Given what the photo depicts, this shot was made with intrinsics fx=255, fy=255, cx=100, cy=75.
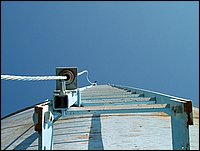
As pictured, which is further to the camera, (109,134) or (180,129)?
(109,134)

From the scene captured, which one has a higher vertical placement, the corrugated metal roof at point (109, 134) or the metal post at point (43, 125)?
the metal post at point (43, 125)

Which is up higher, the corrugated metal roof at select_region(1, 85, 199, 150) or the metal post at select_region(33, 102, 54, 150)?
the metal post at select_region(33, 102, 54, 150)

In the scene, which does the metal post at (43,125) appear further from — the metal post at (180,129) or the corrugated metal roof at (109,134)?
the metal post at (180,129)

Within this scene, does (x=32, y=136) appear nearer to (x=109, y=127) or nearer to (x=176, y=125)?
(x=109, y=127)

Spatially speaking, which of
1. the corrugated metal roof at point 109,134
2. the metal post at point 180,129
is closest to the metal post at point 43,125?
the corrugated metal roof at point 109,134

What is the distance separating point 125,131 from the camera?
172cm

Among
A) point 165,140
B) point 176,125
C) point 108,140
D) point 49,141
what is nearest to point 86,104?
point 108,140

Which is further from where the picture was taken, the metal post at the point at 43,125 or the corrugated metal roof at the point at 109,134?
the corrugated metal roof at the point at 109,134

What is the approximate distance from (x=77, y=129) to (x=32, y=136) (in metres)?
0.32

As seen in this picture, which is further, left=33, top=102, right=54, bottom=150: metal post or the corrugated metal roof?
the corrugated metal roof

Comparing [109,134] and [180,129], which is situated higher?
[180,129]

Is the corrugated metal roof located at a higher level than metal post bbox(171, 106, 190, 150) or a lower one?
lower

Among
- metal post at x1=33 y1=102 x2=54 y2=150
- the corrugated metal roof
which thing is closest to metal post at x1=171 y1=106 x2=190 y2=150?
the corrugated metal roof

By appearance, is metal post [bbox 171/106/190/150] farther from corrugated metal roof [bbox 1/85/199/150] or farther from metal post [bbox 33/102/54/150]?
metal post [bbox 33/102/54/150]
